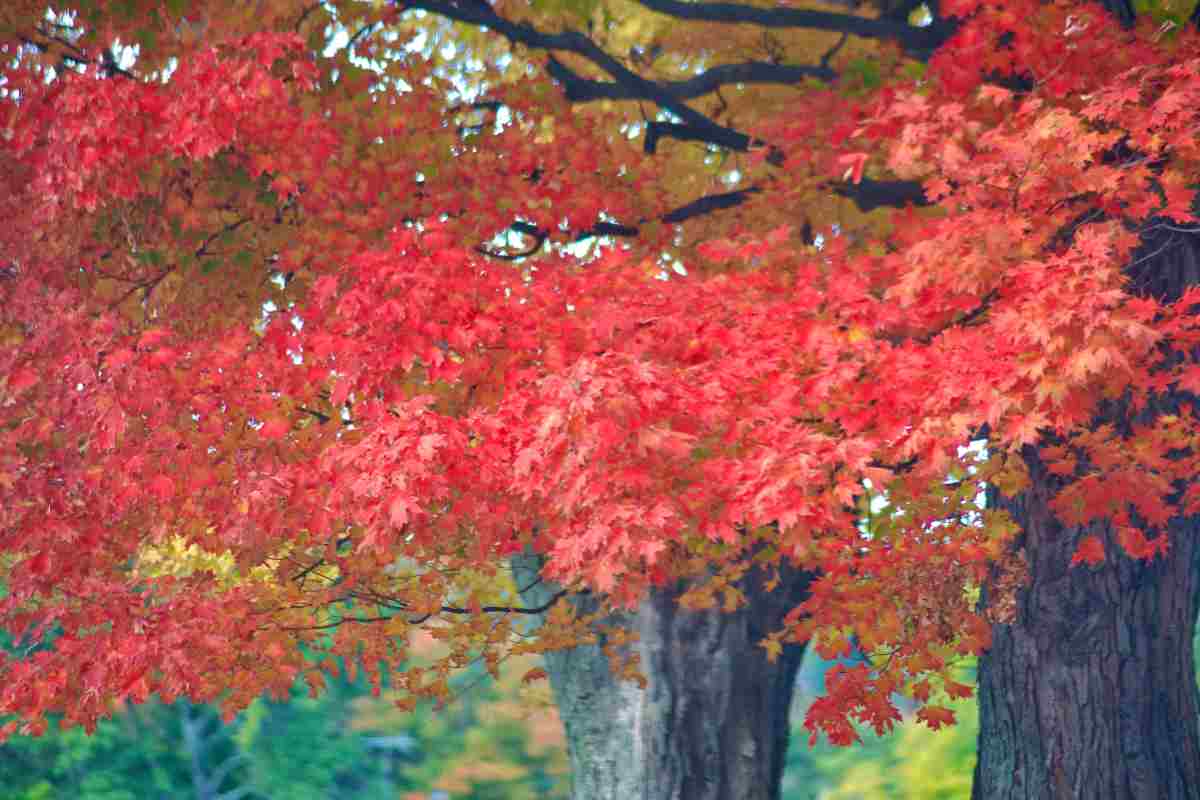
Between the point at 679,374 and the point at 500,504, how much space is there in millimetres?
1302

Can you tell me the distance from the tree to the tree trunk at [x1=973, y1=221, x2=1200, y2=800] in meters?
0.02

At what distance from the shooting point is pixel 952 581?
748cm

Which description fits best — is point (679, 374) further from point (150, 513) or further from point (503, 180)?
point (150, 513)

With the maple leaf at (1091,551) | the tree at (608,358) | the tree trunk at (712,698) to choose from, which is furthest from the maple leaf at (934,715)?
the tree trunk at (712,698)

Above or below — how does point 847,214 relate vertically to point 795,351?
above

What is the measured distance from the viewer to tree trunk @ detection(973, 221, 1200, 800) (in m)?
8.09

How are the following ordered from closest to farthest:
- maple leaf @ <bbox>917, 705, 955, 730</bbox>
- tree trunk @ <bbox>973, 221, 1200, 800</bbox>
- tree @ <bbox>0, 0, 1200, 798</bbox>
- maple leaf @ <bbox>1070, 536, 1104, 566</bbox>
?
1. tree @ <bbox>0, 0, 1200, 798</bbox>
2. maple leaf @ <bbox>1070, 536, 1104, 566</bbox>
3. tree trunk @ <bbox>973, 221, 1200, 800</bbox>
4. maple leaf @ <bbox>917, 705, 955, 730</bbox>

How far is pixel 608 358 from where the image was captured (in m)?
6.02

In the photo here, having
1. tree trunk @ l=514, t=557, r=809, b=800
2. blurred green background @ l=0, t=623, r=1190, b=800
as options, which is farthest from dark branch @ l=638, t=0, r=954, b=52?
blurred green background @ l=0, t=623, r=1190, b=800

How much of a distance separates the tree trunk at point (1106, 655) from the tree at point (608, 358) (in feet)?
0.08

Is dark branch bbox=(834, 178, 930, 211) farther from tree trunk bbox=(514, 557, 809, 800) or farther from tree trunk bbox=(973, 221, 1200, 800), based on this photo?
tree trunk bbox=(514, 557, 809, 800)

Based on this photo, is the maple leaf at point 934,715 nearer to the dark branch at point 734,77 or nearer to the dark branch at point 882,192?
the dark branch at point 882,192

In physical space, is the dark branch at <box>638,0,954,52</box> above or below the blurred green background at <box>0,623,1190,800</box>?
above

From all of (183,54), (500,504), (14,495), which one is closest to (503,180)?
Answer: (183,54)
